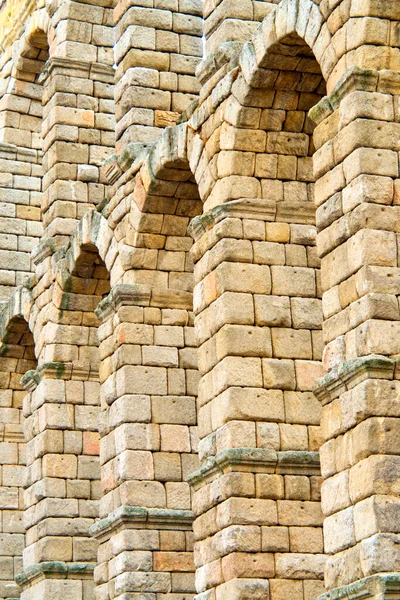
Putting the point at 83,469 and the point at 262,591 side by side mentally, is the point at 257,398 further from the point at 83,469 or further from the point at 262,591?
the point at 83,469

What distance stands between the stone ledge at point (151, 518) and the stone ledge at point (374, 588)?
541cm

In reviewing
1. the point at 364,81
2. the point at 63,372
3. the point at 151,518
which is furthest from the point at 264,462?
the point at 63,372

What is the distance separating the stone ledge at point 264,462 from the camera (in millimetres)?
15000

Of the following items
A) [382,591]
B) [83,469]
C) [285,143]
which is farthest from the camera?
[83,469]

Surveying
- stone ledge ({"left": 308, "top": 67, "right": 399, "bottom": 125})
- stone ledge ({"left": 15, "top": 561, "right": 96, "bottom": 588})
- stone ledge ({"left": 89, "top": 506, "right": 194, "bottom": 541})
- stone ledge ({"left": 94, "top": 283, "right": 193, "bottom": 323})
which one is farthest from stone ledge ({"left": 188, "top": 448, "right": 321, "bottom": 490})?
stone ledge ({"left": 15, "top": 561, "right": 96, "bottom": 588})

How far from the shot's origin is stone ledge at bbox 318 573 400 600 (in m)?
11.8

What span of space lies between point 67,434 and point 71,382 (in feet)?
2.39

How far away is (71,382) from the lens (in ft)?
68.2

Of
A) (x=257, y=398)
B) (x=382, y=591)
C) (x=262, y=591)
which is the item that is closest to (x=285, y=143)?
(x=257, y=398)

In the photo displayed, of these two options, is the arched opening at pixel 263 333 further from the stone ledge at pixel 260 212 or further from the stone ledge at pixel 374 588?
the stone ledge at pixel 374 588

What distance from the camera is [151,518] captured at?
1753 centimetres

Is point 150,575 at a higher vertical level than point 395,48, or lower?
lower

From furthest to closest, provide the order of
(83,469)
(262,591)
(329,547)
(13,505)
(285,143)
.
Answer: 1. (13,505)
2. (83,469)
3. (285,143)
4. (262,591)
5. (329,547)

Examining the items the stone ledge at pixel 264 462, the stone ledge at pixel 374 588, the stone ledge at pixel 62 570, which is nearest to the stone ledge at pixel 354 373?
the stone ledge at pixel 374 588
